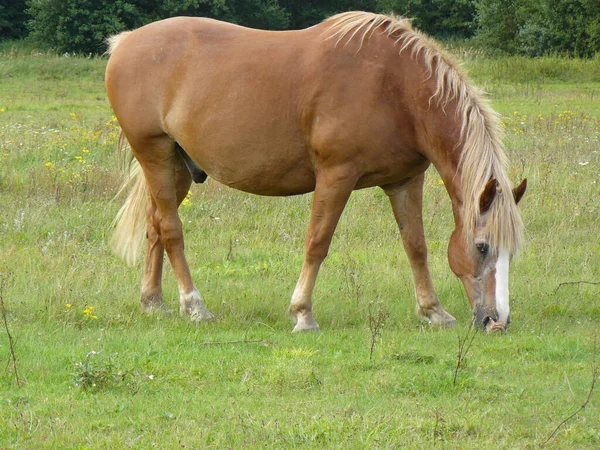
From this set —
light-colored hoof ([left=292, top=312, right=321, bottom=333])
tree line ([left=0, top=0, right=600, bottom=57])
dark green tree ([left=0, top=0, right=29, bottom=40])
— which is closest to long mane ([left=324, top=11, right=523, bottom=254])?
light-colored hoof ([left=292, top=312, right=321, bottom=333])

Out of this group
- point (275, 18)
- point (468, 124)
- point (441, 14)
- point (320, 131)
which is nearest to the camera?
point (468, 124)

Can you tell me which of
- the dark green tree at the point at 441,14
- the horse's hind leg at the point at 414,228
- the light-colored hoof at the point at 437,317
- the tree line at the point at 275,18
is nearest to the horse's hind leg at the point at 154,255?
the horse's hind leg at the point at 414,228

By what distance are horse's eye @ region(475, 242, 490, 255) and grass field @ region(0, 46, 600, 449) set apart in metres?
0.58

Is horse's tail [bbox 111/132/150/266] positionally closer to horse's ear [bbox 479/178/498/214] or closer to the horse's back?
the horse's back

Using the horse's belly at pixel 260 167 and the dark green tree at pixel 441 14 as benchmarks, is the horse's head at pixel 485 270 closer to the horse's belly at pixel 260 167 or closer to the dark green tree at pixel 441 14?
the horse's belly at pixel 260 167

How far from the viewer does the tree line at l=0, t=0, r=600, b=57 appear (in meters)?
34.3

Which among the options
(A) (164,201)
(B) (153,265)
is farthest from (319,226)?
(B) (153,265)

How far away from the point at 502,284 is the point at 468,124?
44.3 inches

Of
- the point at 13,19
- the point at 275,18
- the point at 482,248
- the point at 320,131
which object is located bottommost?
the point at 13,19

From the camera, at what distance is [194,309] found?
6.38 meters

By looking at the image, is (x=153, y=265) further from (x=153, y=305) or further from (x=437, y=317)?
(x=437, y=317)

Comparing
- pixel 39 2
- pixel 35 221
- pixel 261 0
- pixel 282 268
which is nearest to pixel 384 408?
pixel 282 268

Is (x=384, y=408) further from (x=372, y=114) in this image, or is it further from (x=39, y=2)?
(x=39, y=2)

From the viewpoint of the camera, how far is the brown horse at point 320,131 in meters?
5.67
